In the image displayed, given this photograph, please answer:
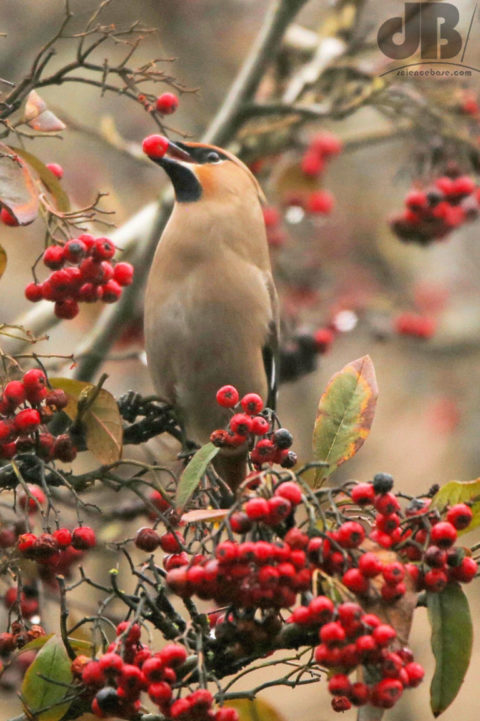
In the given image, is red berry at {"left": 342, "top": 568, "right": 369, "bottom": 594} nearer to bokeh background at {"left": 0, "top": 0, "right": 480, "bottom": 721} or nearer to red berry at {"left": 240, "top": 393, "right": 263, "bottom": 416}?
red berry at {"left": 240, "top": 393, "right": 263, "bottom": 416}

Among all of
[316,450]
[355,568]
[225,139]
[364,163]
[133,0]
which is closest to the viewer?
[355,568]

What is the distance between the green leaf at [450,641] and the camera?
1883mm

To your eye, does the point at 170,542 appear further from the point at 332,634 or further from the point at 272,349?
the point at 272,349

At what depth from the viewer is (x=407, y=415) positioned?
29.8ft

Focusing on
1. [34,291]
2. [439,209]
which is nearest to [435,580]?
[34,291]

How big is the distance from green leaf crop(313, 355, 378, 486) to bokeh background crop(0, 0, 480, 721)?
2867 mm

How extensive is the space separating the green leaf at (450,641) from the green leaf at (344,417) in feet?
1.19

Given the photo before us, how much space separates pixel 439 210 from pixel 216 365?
1302mm

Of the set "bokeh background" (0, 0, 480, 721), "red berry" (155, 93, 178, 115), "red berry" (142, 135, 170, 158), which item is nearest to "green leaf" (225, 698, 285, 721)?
"red berry" (155, 93, 178, 115)

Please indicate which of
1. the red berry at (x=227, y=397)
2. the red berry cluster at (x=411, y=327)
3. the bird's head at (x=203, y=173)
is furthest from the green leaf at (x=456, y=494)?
the red berry cluster at (x=411, y=327)

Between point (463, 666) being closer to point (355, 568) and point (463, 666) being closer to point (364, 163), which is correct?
point (355, 568)

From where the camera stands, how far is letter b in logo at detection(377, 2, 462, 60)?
15.1 feet

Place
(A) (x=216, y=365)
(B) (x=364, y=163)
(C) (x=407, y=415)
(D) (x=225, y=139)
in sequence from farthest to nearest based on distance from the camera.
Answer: (C) (x=407, y=415) < (B) (x=364, y=163) < (D) (x=225, y=139) < (A) (x=216, y=365)

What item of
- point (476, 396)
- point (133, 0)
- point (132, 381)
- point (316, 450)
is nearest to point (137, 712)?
point (316, 450)
